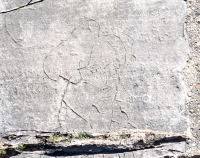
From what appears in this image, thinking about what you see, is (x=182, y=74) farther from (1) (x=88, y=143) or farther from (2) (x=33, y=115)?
(2) (x=33, y=115)

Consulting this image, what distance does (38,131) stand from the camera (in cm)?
213

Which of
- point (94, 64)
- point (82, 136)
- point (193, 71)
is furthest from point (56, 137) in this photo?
point (193, 71)

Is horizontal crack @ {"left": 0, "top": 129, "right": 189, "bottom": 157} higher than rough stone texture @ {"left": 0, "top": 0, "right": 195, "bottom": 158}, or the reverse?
rough stone texture @ {"left": 0, "top": 0, "right": 195, "bottom": 158}

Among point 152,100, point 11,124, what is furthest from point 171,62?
point 11,124

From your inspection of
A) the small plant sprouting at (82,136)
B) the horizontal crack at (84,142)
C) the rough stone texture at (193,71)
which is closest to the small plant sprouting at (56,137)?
the horizontal crack at (84,142)

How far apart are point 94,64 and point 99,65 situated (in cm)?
3

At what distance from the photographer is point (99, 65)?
6.63 ft

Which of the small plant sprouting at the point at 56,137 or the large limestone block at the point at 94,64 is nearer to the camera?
the large limestone block at the point at 94,64

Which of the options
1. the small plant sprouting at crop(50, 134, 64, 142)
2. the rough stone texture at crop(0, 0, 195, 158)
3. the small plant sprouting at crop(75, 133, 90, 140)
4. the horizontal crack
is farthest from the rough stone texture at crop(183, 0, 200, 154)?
the small plant sprouting at crop(50, 134, 64, 142)

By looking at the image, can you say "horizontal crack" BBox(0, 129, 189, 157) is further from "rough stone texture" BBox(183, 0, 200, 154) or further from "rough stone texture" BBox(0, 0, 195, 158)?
"rough stone texture" BBox(183, 0, 200, 154)

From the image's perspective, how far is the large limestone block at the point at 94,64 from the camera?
1.96 metres

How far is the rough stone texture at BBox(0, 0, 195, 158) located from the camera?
6.41ft

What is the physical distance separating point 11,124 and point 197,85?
1.14 m

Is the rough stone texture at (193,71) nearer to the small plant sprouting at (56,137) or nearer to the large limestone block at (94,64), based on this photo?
the large limestone block at (94,64)
